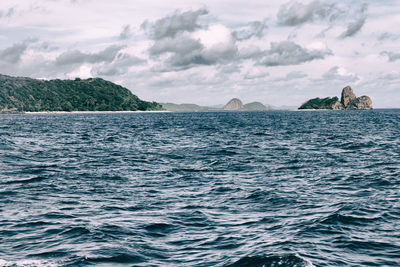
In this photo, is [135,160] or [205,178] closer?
[205,178]

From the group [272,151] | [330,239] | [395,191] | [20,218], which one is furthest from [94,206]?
[272,151]

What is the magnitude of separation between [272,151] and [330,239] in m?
30.2

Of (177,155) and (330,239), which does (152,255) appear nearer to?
(330,239)

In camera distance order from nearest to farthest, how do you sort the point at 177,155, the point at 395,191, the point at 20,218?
the point at 20,218 < the point at 395,191 < the point at 177,155

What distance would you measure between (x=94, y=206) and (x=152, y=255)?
755cm

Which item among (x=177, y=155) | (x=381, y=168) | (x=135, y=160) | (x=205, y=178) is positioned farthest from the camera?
(x=177, y=155)

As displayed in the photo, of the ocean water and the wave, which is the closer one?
the wave

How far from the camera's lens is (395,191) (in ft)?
71.8

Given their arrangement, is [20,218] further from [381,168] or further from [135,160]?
[381,168]

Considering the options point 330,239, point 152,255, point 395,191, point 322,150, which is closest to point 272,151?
point 322,150

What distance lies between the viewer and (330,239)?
14.0m

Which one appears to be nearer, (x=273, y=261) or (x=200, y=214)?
(x=273, y=261)

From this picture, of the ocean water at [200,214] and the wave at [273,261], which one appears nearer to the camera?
the wave at [273,261]

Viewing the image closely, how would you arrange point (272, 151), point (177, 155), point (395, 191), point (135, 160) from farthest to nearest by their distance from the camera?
point (272, 151) < point (177, 155) < point (135, 160) < point (395, 191)
